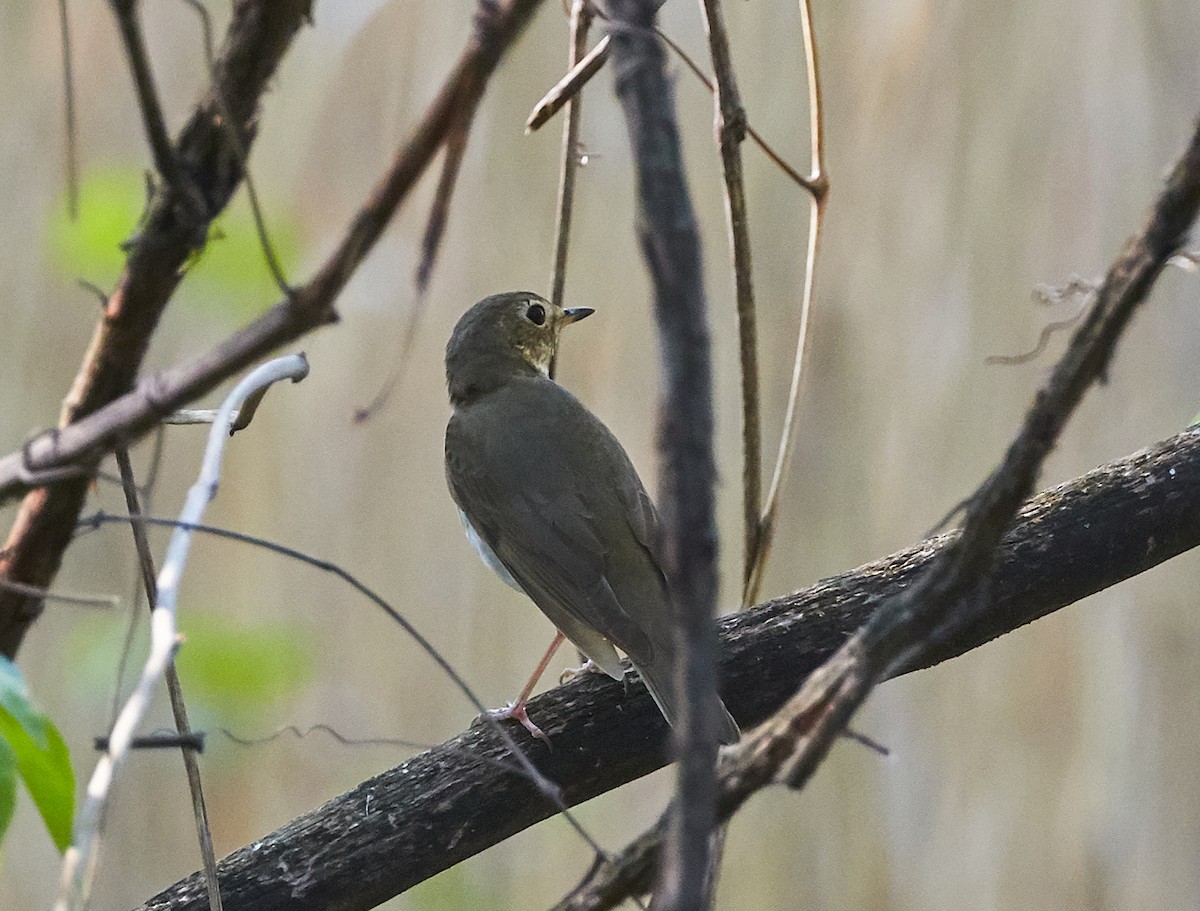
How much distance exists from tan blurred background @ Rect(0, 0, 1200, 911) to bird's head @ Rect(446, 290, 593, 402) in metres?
0.70

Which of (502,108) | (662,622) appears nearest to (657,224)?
(662,622)

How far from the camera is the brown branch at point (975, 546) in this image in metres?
0.70

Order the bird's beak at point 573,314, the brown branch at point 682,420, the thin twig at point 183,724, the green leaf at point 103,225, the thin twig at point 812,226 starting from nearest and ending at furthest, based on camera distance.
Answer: the brown branch at point 682,420 → the thin twig at point 183,724 → the thin twig at point 812,226 → the green leaf at point 103,225 → the bird's beak at point 573,314

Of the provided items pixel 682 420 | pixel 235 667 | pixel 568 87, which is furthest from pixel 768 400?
pixel 682 420

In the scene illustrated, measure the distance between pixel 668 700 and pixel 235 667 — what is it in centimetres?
133

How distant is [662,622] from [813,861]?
1.96 metres

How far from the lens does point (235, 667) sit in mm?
2691

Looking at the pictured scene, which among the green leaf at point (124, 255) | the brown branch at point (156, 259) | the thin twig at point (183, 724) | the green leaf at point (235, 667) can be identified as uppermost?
the green leaf at point (124, 255)

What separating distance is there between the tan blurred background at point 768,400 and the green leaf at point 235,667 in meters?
0.11

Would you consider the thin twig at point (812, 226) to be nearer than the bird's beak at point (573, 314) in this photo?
Yes

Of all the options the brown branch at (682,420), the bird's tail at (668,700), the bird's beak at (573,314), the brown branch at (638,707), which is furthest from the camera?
the bird's beak at (573,314)

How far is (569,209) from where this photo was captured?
1.91 metres

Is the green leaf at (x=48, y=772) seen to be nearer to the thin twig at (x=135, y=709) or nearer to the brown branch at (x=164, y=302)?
the thin twig at (x=135, y=709)

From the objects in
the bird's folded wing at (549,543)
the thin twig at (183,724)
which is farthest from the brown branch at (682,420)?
the bird's folded wing at (549,543)
